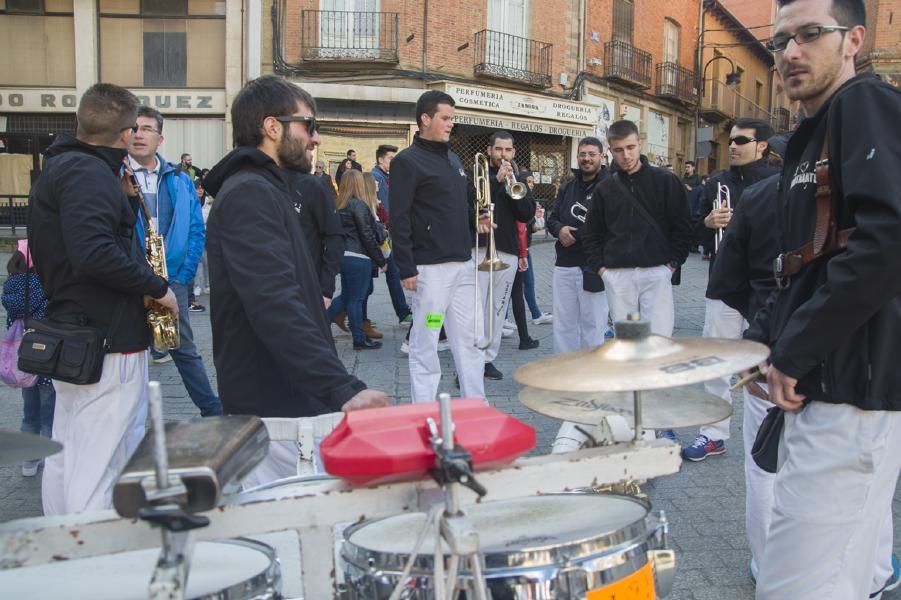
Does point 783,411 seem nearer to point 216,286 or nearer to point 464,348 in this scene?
point 216,286

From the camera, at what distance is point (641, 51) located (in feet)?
91.9

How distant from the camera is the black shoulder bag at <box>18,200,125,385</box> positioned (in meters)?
3.27

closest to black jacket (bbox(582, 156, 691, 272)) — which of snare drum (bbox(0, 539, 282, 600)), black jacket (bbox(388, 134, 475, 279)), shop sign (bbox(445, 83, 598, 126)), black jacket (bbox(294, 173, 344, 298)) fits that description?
black jacket (bbox(388, 134, 475, 279))

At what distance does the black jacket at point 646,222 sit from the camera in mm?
5719

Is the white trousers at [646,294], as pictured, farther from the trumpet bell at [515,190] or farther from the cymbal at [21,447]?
the cymbal at [21,447]

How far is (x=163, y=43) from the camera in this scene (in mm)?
21531

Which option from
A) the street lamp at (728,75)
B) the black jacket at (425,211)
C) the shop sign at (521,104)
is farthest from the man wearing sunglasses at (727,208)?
the street lamp at (728,75)

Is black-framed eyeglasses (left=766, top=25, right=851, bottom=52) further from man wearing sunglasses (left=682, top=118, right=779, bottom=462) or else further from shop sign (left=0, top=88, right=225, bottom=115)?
shop sign (left=0, top=88, right=225, bottom=115)

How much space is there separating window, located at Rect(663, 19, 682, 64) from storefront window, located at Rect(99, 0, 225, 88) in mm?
16280

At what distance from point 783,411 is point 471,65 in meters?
21.0

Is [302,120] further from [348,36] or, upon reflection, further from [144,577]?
[348,36]

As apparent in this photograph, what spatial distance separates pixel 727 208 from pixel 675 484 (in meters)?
2.26

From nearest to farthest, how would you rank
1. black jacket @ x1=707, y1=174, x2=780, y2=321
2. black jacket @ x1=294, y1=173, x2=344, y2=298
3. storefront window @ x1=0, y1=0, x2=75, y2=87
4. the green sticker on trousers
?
black jacket @ x1=707, y1=174, x2=780, y2=321 < black jacket @ x1=294, y1=173, x2=344, y2=298 < the green sticker on trousers < storefront window @ x1=0, y1=0, x2=75, y2=87

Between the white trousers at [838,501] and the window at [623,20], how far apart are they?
2611cm
